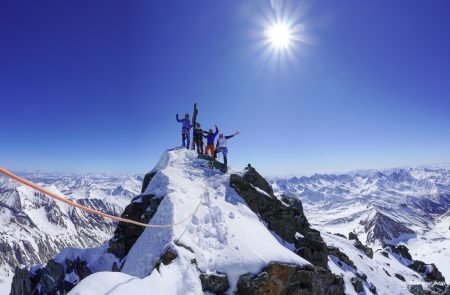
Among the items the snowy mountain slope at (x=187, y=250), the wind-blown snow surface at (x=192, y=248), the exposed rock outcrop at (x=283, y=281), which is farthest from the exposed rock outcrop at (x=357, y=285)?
the wind-blown snow surface at (x=192, y=248)

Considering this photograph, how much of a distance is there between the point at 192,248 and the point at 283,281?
16.8 feet

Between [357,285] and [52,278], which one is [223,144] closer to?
[52,278]

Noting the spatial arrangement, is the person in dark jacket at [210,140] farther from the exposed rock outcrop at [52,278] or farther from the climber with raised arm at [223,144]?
the exposed rock outcrop at [52,278]

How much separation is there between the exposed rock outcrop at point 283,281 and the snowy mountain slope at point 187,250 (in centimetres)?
9

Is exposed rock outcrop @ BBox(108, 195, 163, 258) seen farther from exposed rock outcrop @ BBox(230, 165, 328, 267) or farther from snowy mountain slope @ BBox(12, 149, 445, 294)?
exposed rock outcrop @ BBox(230, 165, 328, 267)

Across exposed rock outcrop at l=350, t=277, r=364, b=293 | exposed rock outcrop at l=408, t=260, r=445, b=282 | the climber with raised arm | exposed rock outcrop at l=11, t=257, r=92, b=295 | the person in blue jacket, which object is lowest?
exposed rock outcrop at l=408, t=260, r=445, b=282

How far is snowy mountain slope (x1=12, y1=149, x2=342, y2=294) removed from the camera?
13844 millimetres

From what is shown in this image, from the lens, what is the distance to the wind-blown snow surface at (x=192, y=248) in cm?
1240

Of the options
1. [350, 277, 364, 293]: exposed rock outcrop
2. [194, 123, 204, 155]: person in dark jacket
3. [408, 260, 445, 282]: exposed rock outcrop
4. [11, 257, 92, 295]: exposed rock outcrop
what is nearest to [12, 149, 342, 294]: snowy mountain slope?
[11, 257, 92, 295]: exposed rock outcrop

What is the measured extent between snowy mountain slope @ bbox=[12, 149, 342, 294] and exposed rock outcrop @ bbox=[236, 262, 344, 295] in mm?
93

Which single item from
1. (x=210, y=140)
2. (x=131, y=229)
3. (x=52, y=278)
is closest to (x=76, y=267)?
(x=52, y=278)

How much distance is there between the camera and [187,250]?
54.7 feet

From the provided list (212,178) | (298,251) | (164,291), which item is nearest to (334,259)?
(298,251)

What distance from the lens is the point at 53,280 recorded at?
103 feet
